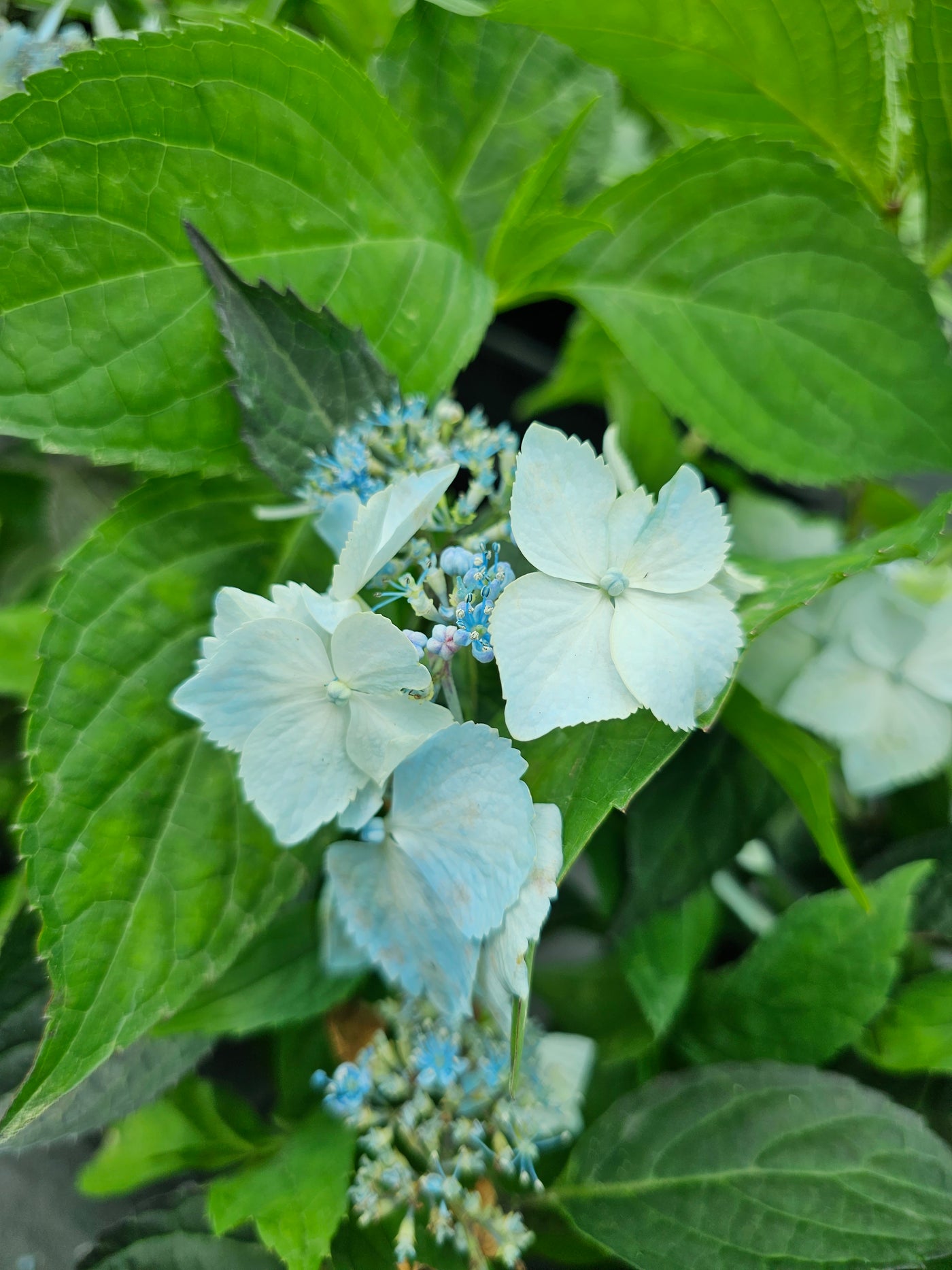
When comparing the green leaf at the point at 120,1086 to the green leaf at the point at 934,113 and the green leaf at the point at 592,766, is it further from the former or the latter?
the green leaf at the point at 934,113

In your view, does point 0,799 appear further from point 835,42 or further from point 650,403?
point 835,42

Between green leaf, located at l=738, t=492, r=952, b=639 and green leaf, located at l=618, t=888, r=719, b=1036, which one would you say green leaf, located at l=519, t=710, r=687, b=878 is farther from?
green leaf, located at l=618, t=888, r=719, b=1036

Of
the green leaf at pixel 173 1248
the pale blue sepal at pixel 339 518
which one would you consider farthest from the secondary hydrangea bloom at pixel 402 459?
the green leaf at pixel 173 1248

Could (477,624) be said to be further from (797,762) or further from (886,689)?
(886,689)

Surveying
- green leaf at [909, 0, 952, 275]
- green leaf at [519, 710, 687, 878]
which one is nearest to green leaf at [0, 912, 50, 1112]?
green leaf at [519, 710, 687, 878]

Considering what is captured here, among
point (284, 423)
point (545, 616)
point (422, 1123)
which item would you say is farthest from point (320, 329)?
point (422, 1123)

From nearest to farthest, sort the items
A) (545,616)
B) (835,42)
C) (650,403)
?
(545,616) → (835,42) → (650,403)
